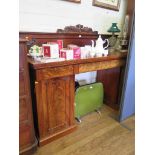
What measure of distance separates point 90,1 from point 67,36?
23.8 inches

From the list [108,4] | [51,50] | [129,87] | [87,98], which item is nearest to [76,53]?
[51,50]

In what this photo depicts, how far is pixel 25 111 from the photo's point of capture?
139 centimetres

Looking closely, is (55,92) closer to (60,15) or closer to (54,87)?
(54,87)

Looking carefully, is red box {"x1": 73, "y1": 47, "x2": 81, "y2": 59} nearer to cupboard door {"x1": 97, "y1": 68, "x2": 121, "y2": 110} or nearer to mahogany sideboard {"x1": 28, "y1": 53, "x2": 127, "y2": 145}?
mahogany sideboard {"x1": 28, "y1": 53, "x2": 127, "y2": 145}

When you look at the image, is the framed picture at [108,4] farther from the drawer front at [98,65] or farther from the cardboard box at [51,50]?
the cardboard box at [51,50]

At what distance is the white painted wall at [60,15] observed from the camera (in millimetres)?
1682

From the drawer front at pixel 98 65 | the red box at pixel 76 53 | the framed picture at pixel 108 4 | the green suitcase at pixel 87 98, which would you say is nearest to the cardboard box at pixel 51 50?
the red box at pixel 76 53

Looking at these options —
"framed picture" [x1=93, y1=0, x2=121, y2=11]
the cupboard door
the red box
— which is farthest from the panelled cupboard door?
"framed picture" [x1=93, y1=0, x2=121, y2=11]
